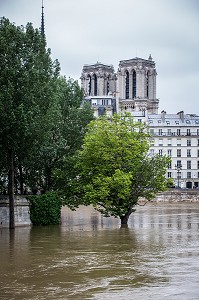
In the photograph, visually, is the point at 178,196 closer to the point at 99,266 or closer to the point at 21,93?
the point at 21,93

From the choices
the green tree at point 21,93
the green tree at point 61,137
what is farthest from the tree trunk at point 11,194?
the green tree at point 61,137

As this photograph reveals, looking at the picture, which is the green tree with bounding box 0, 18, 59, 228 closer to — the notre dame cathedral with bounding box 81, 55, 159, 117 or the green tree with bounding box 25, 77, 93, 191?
the green tree with bounding box 25, 77, 93, 191

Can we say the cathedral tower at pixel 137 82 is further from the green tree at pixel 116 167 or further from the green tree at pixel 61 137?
the green tree at pixel 116 167

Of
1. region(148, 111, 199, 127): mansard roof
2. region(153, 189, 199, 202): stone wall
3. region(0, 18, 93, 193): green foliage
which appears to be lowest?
region(153, 189, 199, 202): stone wall

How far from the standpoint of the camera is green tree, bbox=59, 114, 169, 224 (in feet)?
147

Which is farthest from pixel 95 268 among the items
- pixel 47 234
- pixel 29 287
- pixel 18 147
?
pixel 18 147

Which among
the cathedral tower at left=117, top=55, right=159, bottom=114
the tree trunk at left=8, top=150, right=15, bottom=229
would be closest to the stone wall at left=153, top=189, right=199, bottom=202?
the cathedral tower at left=117, top=55, right=159, bottom=114

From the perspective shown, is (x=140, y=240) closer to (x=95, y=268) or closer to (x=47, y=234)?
(x=47, y=234)

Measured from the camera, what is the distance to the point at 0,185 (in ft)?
172

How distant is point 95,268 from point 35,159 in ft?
87.6

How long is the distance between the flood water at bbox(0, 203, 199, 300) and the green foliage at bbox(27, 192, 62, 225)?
28.0ft

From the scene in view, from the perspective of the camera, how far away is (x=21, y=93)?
41.5 metres

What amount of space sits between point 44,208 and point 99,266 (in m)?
23.9

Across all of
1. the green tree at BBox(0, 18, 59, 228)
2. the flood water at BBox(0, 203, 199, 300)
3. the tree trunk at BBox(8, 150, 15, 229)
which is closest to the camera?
the flood water at BBox(0, 203, 199, 300)
